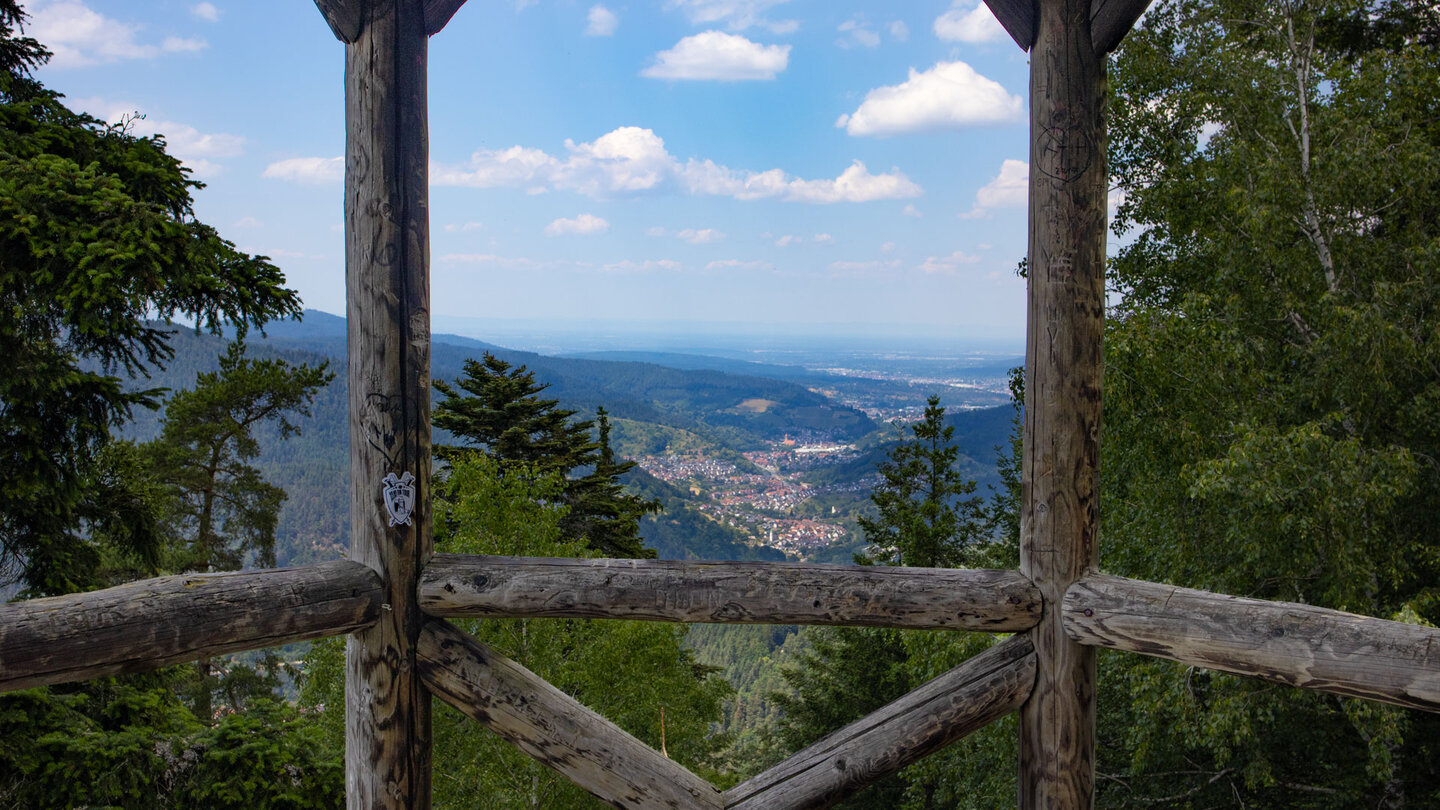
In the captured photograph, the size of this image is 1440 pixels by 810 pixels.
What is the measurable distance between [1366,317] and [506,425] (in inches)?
442

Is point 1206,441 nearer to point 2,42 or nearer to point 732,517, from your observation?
point 2,42

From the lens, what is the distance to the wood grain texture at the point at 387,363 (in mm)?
1689

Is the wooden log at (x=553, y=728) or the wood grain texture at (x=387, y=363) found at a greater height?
A: the wood grain texture at (x=387, y=363)

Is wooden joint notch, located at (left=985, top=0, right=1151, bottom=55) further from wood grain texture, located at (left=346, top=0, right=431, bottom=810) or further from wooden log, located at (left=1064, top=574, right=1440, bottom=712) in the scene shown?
wood grain texture, located at (left=346, top=0, right=431, bottom=810)

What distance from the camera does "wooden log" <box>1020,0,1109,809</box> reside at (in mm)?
1759

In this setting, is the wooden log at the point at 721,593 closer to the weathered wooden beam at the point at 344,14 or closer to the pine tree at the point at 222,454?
the weathered wooden beam at the point at 344,14

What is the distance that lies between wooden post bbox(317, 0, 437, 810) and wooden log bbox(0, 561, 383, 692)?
0.35 ft

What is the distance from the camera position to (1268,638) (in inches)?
56.4

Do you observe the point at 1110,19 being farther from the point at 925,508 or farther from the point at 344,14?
the point at 925,508

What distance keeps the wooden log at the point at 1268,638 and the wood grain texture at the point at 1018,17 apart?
1249 millimetres

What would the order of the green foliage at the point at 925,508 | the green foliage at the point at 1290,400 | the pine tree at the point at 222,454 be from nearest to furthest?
1. the green foliage at the point at 1290,400
2. the pine tree at the point at 222,454
3. the green foliage at the point at 925,508

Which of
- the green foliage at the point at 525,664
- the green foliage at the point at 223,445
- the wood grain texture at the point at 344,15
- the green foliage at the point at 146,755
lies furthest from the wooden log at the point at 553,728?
the green foliage at the point at 223,445

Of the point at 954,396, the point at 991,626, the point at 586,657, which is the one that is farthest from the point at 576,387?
the point at 991,626

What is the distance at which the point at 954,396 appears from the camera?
45.3 m
